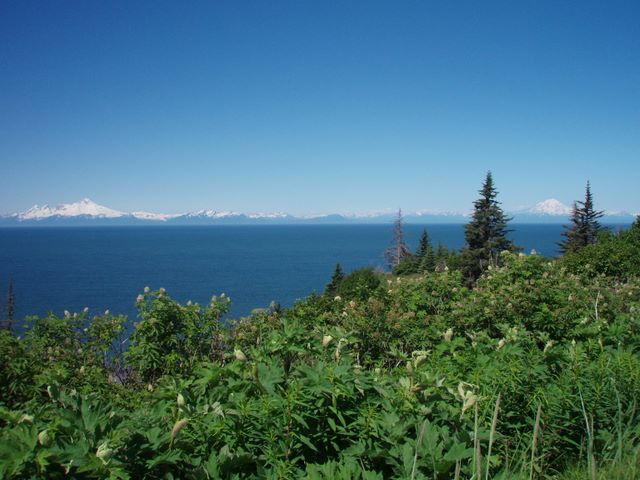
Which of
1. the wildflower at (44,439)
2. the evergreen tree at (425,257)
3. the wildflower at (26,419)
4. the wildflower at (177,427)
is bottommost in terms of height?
the evergreen tree at (425,257)

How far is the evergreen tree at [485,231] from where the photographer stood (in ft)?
139

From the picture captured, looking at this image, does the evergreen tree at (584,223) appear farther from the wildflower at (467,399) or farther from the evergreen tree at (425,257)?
the wildflower at (467,399)

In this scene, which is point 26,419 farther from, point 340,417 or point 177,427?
point 340,417

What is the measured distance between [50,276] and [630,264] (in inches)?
3676

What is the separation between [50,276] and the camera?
8206 cm

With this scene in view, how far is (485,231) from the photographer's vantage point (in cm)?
4366

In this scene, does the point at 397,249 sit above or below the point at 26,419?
below

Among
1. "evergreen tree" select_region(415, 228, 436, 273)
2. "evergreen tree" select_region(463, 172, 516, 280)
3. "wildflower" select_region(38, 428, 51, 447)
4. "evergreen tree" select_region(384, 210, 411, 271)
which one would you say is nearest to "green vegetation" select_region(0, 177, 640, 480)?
"wildflower" select_region(38, 428, 51, 447)

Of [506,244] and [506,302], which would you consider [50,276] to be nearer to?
[506,244]

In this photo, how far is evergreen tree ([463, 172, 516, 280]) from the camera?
42.3 meters

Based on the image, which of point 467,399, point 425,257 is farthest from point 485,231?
point 467,399

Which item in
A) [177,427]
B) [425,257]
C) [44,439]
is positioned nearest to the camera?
[44,439]

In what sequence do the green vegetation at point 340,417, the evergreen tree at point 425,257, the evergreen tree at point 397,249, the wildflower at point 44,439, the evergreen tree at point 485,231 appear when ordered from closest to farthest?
1. the wildflower at point 44,439
2. the green vegetation at point 340,417
3. the evergreen tree at point 485,231
4. the evergreen tree at point 425,257
5. the evergreen tree at point 397,249

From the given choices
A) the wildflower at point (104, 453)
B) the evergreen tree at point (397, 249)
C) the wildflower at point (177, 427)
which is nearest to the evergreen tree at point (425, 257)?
the evergreen tree at point (397, 249)
